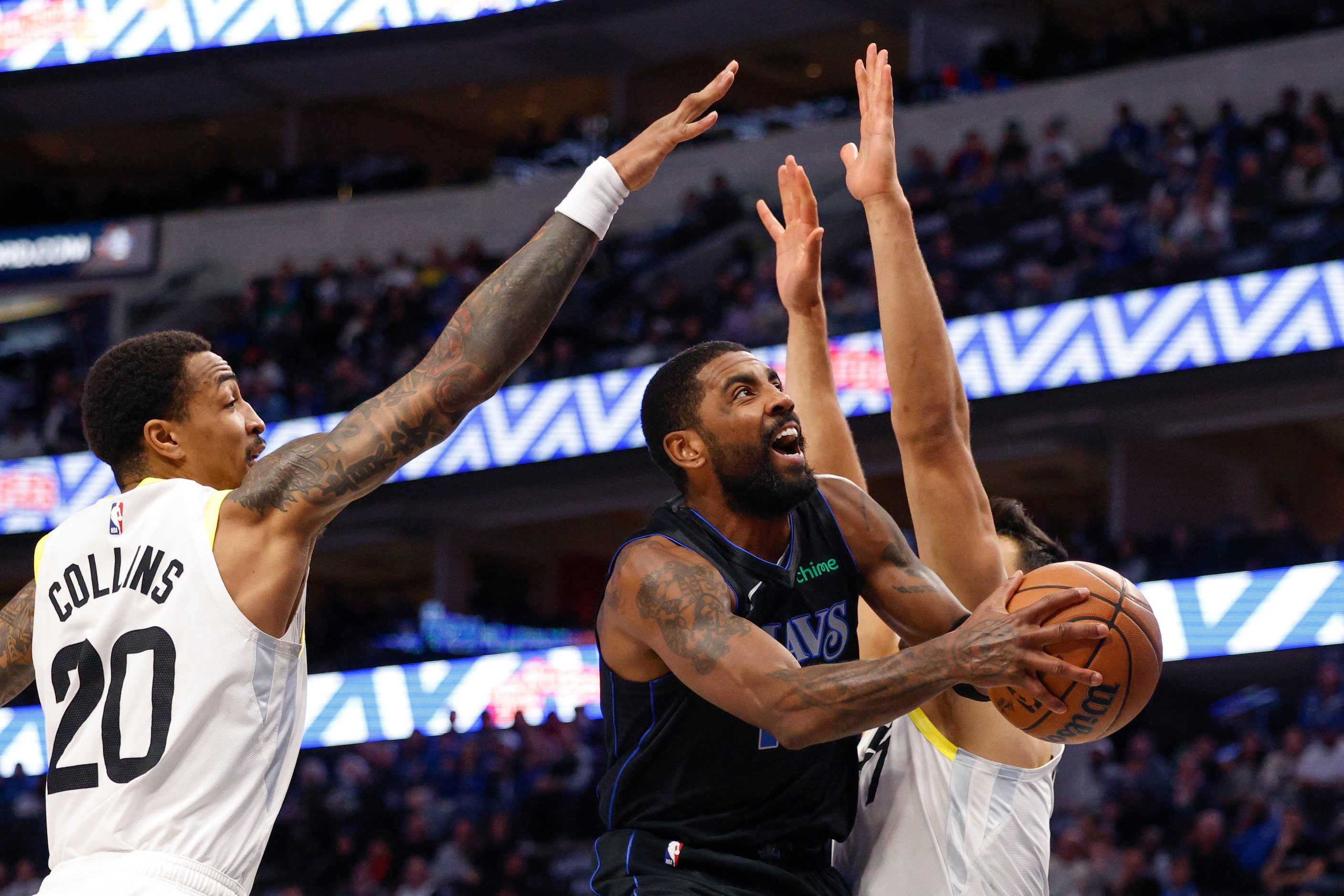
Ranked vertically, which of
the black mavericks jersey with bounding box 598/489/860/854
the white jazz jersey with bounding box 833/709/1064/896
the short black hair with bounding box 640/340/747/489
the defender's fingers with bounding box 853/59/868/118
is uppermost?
the defender's fingers with bounding box 853/59/868/118

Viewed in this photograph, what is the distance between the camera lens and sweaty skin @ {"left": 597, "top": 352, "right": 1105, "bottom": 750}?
2814mm

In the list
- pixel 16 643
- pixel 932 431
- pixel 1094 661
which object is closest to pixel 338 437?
pixel 16 643

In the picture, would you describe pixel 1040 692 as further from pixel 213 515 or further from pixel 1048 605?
pixel 213 515

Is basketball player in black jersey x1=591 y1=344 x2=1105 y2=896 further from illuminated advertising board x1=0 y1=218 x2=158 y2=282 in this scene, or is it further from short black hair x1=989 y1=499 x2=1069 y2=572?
illuminated advertising board x1=0 y1=218 x2=158 y2=282

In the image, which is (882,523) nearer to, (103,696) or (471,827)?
(103,696)

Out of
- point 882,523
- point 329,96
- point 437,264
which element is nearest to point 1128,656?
point 882,523

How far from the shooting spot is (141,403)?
3.17 metres

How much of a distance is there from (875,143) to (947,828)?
183 centimetres

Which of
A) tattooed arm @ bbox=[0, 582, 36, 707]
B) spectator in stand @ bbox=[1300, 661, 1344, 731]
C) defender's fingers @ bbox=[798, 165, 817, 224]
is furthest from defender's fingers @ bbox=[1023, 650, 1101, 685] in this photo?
spectator in stand @ bbox=[1300, 661, 1344, 731]

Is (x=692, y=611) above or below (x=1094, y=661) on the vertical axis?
above

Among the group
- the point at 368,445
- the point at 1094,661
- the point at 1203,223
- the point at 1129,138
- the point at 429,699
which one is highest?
the point at 1129,138

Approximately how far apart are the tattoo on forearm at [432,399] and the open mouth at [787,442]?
2.16ft

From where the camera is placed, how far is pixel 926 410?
370 centimetres

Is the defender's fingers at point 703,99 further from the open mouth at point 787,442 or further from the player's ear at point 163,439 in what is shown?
the player's ear at point 163,439
